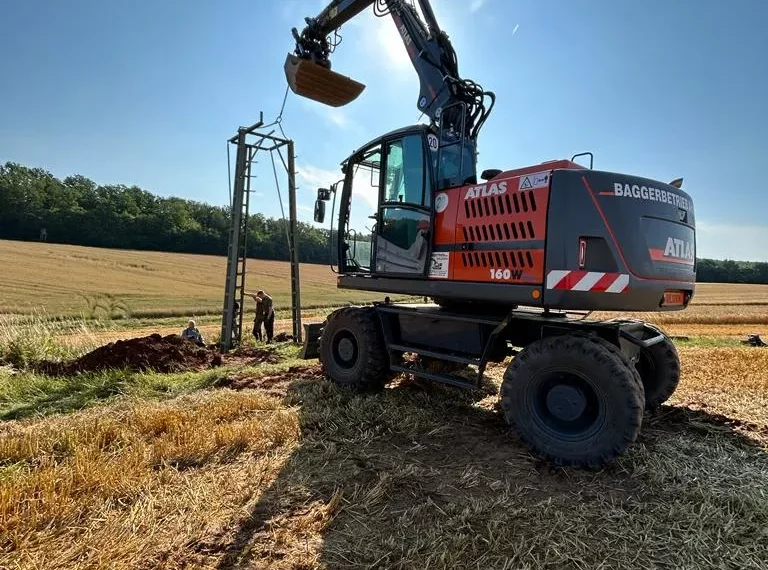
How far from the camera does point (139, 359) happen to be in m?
8.88

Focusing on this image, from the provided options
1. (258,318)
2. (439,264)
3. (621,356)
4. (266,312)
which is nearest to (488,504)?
(621,356)

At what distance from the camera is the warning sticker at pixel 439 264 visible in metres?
5.84

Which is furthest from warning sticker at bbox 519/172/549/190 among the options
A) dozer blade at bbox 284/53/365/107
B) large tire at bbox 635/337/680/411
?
dozer blade at bbox 284/53/365/107

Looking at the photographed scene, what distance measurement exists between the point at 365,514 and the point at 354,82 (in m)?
7.42

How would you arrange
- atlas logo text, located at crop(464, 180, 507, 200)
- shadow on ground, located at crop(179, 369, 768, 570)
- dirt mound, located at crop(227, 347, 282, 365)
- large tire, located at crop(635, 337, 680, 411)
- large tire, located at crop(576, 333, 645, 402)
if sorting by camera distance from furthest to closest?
dirt mound, located at crop(227, 347, 282, 365)
large tire, located at crop(635, 337, 680, 411)
atlas logo text, located at crop(464, 180, 507, 200)
large tire, located at crop(576, 333, 645, 402)
shadow on ground, located at crop(179, 369, 768, 570)

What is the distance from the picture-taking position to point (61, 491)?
3.47 meters

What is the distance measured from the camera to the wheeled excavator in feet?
15.0

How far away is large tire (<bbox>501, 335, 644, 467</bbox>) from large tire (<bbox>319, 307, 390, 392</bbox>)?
2183mm

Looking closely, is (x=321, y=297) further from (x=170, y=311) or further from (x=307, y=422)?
(x=307, y=422)

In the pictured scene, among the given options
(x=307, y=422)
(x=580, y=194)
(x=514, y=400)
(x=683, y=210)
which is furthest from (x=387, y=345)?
(x=683, y=210)

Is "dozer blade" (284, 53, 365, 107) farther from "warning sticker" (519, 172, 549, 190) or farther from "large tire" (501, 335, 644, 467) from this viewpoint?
"large tire" (501, 335, 644, 467)

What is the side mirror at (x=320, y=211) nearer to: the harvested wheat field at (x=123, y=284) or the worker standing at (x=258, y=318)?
the worker standing at (x=258, y=318)

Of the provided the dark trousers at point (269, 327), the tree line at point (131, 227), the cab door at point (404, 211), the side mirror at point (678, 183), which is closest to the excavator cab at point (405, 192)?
the cab door at point (404, 211)

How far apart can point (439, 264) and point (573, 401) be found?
7.41ft
